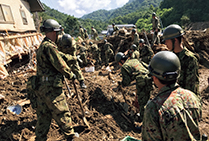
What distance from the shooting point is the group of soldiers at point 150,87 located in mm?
1172

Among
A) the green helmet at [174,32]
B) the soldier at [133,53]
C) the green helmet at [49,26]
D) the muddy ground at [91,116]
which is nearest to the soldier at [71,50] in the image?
the muddy ground at [91,116]

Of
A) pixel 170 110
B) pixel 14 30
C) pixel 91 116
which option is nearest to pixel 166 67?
pixel 170 110

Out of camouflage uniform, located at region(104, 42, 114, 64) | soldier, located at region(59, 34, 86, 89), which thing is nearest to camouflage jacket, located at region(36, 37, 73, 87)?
soldier, located at region(59, 34, 86, 89)

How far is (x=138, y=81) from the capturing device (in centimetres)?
355

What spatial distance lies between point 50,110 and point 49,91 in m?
0.39

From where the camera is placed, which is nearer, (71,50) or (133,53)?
(133,53)

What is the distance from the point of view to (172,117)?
1143mm

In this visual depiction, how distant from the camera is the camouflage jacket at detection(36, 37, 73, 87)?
8.30ft

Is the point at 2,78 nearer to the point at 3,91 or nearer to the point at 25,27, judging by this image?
the point at 3,91

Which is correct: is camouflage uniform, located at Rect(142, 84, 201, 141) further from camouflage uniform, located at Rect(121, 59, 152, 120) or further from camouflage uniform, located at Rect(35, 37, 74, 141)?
camouflage uniform, located at Rect(121, 59, 152, 120)

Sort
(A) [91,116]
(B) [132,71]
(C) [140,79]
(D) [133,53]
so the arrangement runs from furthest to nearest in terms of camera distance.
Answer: (D) [133,53] → (A) [91,116] → (B) [132,71] → (C) [140,79]

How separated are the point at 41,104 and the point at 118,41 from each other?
1071 centimetres

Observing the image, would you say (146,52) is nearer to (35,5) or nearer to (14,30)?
(14,30)

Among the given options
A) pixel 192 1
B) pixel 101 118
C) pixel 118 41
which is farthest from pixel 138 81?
pixel 192 1
